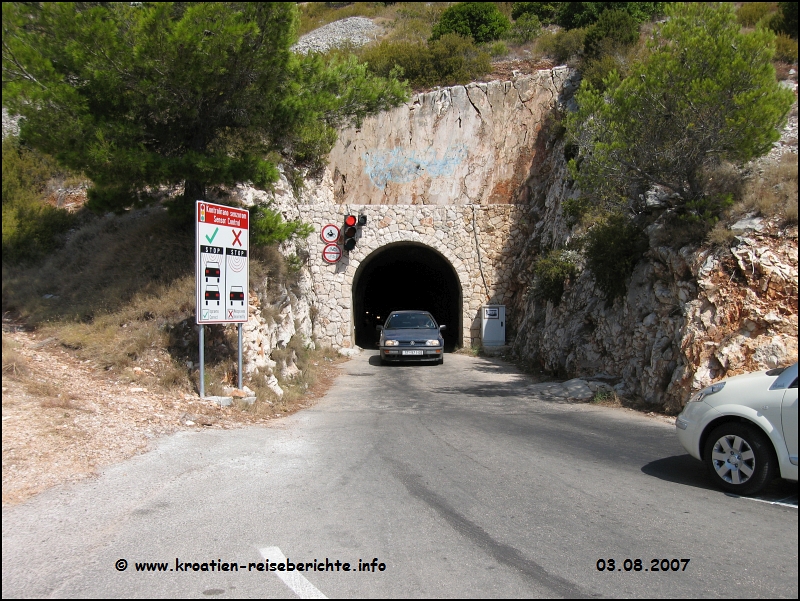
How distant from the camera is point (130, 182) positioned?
36.1 feet

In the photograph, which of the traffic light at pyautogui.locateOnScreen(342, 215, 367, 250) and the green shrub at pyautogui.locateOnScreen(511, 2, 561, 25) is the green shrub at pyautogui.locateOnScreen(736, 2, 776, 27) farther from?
the green shrub at pyautogui.locateOnScreen(511, 2, 561, 25)

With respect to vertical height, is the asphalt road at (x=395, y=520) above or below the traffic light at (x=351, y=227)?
below

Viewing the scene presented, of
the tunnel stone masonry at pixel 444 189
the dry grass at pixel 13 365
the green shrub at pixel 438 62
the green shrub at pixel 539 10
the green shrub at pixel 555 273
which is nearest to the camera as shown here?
the dry grass at pixel 13 365

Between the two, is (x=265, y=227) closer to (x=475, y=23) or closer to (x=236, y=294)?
(x=236, y=294)

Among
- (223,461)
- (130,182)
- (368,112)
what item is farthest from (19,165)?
(223,461)

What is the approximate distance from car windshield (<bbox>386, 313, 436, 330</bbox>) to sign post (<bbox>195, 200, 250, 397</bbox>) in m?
8.87

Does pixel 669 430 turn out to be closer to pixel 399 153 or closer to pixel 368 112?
pixel 368 112

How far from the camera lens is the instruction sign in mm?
9148

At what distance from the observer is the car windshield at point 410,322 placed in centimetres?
1838

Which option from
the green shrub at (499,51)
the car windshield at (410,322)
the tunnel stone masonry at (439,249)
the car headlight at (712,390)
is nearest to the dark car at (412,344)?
the car windshield at (410,322)

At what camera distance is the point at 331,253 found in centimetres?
2061

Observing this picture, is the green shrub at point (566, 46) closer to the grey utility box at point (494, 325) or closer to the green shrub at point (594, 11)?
the green shrub at point (594, 11)

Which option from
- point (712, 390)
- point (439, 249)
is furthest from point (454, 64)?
point (712, 390)

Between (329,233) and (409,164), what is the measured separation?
4.56 metres
